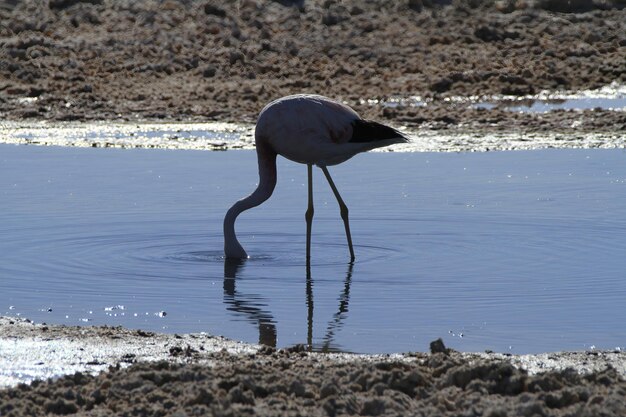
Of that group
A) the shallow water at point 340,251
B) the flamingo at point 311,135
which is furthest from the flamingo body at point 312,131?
the shallow water at point 340,251

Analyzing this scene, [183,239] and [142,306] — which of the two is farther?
[183,239]

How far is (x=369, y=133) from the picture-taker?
1042cm

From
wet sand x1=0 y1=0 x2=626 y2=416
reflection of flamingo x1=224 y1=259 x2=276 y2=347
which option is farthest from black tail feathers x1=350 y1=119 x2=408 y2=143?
wet sand x1=0 y1=0 x2=626 y2=416

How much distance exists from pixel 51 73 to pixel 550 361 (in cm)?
1653

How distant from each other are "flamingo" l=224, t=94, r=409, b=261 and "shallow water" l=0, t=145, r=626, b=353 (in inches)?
13.3

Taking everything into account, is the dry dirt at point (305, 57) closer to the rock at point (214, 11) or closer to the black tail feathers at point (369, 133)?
the rock at point (214, 11)

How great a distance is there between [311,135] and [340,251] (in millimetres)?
923

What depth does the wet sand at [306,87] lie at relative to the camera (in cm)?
582

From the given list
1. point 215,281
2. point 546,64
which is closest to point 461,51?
point 546,64

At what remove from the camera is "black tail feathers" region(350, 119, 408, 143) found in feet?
34.1

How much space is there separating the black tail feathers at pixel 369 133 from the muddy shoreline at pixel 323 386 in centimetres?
370

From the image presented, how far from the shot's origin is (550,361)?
686 cm

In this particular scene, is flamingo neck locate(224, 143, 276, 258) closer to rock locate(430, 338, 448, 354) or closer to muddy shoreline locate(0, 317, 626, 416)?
muddy shoreline locate(0, 317, 626, 416)

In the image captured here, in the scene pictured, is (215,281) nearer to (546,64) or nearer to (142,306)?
(142,306)
